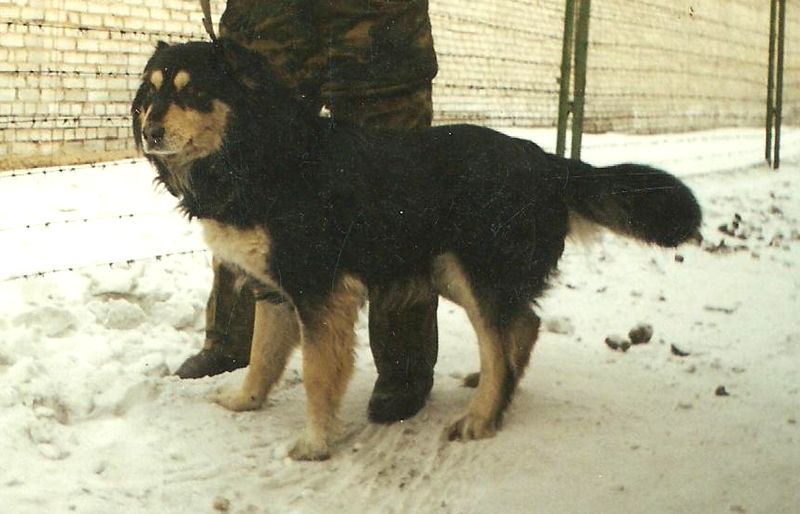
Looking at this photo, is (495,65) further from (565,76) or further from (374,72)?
(374,72)

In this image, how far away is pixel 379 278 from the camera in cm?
338

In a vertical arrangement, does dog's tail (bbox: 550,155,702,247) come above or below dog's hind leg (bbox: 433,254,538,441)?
above

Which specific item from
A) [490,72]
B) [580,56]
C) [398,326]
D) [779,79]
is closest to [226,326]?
[398,326]

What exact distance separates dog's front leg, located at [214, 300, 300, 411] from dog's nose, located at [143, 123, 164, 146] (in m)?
0.93

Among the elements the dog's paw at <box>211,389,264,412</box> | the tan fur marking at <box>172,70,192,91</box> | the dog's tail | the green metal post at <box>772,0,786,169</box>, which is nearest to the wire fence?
the green metal post at <box>772,0,786,169</box>

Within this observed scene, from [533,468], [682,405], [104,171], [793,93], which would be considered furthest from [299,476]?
[793,93]

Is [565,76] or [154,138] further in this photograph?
[565,76]

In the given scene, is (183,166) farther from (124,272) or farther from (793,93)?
(793,93)

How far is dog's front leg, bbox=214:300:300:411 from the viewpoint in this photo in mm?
3652

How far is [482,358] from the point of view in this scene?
11.5 feet

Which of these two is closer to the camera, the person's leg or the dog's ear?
the dog's ear

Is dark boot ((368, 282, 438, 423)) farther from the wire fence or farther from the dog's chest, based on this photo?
the wire fence

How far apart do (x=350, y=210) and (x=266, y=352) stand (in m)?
0.79

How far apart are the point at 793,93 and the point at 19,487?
2252cm
